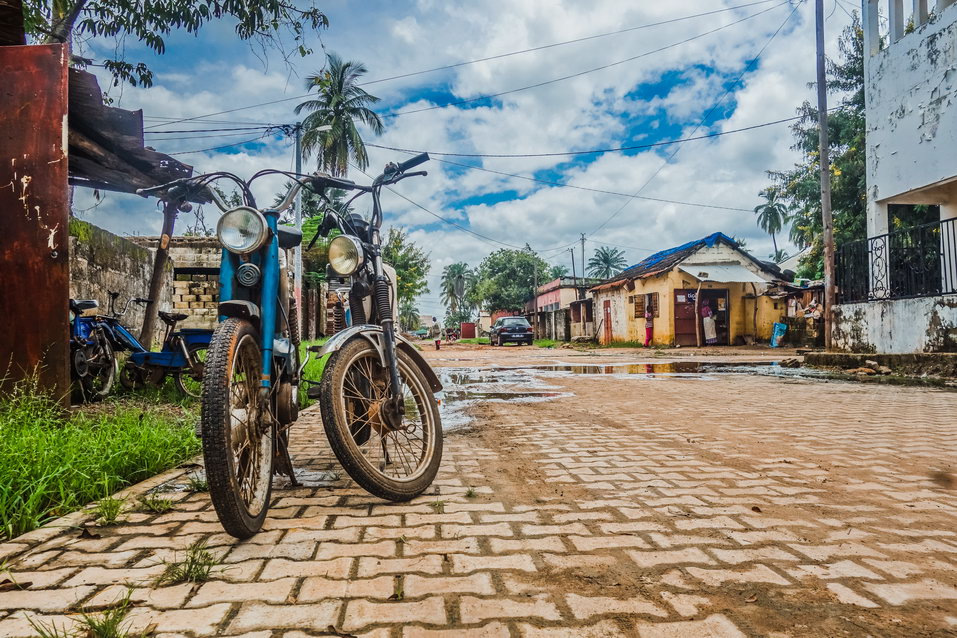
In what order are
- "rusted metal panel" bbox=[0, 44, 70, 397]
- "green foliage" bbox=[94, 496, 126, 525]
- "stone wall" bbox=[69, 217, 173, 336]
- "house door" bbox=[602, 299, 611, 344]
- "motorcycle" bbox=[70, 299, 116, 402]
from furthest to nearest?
1. "house door" bbox=[602, 299, 611, 344]
2. "stone wall" bbox=[69, 217, 173, 336]
3. "motorcycle" bbox=[70, 299, 116, 402]
4. "rusted metal panel" bbox=[0, 44, 70, 397]
5. "green foliage" bbox=[94, 496, 126, 525]

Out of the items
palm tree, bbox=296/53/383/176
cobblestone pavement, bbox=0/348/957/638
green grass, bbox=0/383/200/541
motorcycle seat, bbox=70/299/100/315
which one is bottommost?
cobblestone pavement, bbox=0/348/957/638

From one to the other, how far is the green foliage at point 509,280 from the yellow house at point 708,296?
3016 cm

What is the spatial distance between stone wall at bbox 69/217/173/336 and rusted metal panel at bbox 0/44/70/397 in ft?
8.55

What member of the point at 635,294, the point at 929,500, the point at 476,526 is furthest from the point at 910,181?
the point at 635,294

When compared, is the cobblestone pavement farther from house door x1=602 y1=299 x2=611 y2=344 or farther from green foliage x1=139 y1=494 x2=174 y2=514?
house door x1=602 y1=299 x2=611 y2=344

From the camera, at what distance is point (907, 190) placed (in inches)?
387

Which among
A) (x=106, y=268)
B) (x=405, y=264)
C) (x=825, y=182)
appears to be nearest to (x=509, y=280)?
(x=405, y=264)

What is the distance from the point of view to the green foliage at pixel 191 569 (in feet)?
5.69

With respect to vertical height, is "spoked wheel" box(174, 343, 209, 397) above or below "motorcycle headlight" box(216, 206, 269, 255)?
below

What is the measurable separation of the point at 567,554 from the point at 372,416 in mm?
1203

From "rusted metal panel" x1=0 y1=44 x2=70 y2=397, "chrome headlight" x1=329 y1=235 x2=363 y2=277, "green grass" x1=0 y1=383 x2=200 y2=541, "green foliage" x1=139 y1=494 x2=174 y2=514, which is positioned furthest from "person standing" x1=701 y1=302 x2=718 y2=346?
"green foliage" x1=139 y1=494 x2=174 y2=514

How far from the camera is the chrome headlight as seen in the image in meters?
2.71

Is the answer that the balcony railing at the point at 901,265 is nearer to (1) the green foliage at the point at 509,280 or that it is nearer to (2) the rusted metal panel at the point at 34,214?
(2) the rusted metal panel at the point at 34,214

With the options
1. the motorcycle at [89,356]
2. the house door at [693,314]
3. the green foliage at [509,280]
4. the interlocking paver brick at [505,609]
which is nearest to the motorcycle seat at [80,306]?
the motorcycle at [89,356]
